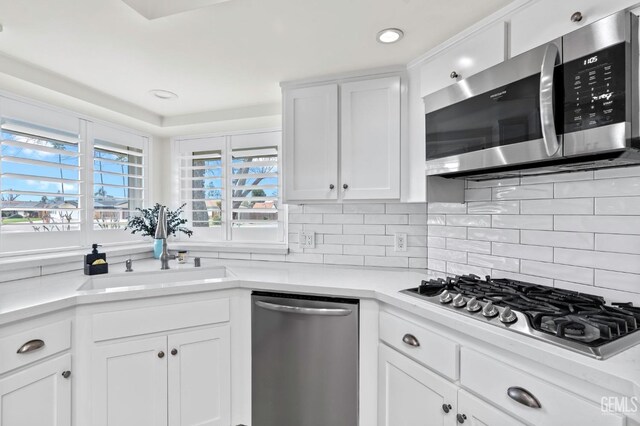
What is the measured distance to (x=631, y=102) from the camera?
39.6 inches

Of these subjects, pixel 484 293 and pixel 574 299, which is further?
pixel 484 293

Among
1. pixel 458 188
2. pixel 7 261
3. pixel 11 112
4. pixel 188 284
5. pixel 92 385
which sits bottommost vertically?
pixel 92 385

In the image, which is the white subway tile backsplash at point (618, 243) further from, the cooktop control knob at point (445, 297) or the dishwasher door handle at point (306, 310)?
the dishwasher door handle at point (306, 310)

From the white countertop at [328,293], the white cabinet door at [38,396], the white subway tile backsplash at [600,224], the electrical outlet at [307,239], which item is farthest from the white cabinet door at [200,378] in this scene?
the white subway tile backsplash at [600,224]

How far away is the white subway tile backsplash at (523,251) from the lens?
4.93ft

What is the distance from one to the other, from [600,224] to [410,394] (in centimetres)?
106

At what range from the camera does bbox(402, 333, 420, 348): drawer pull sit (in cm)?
141

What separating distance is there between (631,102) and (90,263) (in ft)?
8.83

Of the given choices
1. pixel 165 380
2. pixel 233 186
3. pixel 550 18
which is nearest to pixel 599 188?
pixel 550 18

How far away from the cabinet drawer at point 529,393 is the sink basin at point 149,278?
139 centimetres

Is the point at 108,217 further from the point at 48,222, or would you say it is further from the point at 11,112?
the point at 11,112

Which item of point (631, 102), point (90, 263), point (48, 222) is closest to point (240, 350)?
point (90, 263)

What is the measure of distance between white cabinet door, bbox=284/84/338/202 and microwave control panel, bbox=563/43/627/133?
1200mm

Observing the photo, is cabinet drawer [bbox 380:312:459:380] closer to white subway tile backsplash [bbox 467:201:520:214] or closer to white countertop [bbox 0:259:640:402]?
white countertop [bbox 0:259:640:402]
